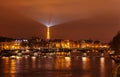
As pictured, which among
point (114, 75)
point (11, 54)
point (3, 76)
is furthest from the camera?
point (11, 54)

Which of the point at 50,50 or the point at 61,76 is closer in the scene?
the point at 61,76

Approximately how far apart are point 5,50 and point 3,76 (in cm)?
10172

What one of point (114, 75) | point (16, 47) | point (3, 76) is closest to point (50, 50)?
point (16, 47)

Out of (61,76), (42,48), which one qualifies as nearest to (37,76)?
(61,76)

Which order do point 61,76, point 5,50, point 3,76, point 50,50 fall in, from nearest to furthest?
1. point 61,76
2. point 3,76
3. point 5,50
4. point 50,50

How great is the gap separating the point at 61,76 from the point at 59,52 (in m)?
117

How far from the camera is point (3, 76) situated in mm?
43500

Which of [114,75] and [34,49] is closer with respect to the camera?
[114,75]

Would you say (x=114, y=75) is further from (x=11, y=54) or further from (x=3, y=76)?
(x=11, y=54)

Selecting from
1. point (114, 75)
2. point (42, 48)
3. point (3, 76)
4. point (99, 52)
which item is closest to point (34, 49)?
point (42, 48)

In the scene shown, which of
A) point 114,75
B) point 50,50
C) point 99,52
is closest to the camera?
point 114,75

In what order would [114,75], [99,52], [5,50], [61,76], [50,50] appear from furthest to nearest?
[99,52] < [50,50] < [5,50] < [61,76] < [114,75]

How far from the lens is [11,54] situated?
132 metres

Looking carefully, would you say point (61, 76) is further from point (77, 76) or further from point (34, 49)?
point (34, 49)
